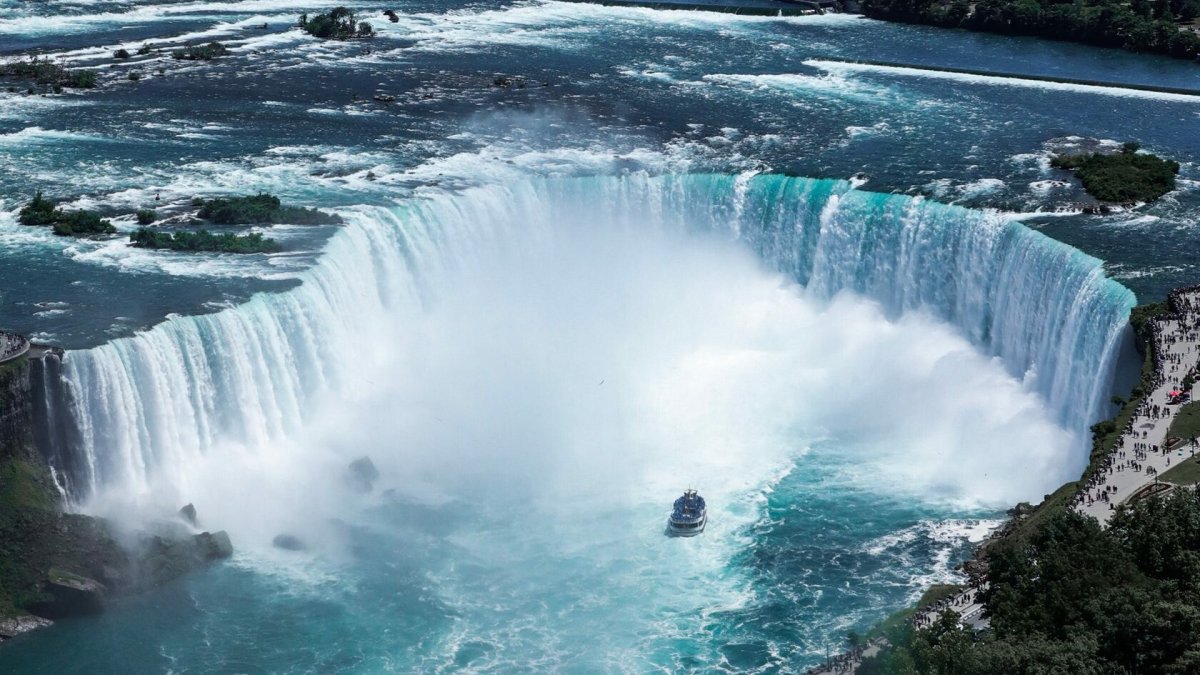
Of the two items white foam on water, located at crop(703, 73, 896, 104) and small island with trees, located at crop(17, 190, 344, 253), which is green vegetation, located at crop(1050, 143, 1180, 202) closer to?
white foam on water, located at crop(703, 73, 896, 104)

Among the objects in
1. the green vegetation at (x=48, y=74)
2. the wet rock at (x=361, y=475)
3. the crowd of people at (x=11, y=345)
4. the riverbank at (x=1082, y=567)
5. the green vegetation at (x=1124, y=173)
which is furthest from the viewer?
the green vegetation at (x=48, y=74)

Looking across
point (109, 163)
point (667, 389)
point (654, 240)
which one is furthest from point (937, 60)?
point (109, 163)

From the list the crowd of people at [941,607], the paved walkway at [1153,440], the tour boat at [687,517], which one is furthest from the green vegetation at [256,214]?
the paved walkway at [1153,440]

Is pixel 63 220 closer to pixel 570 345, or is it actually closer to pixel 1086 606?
pixel 570 345

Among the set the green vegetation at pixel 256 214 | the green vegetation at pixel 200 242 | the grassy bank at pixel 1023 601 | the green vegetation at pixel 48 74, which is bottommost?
the grassy bank at pixel 1023 601

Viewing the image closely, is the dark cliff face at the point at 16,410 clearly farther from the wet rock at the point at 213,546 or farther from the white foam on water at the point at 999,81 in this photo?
the white foam on water at the point at 999,81

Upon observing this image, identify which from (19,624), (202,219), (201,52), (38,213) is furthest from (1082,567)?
(201,52)

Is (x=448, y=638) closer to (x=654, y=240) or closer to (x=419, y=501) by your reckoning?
(x=419, y=501)
